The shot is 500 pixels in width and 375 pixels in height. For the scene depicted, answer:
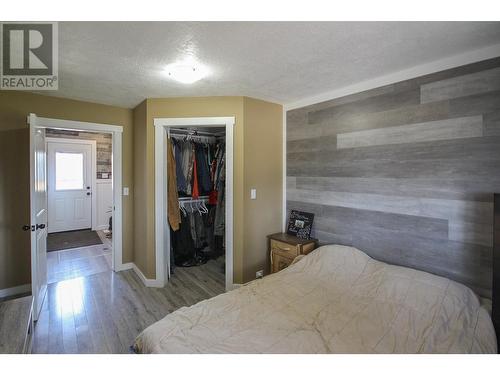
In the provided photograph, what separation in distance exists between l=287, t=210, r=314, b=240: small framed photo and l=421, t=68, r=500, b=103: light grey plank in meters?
1.55

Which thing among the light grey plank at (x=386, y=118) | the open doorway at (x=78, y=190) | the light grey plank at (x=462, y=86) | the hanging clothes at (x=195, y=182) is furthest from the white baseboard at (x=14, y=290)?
the light grey plank at (x=462, y=86)

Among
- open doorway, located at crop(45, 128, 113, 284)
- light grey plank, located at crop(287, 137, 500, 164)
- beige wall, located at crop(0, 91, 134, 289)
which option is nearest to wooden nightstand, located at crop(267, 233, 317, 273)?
light grey plank, located at crop(287, 137, 500, 164)

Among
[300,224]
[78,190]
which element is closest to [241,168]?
[300,224]

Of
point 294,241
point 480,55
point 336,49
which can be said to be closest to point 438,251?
point 294,241

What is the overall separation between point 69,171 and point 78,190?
0.45 m

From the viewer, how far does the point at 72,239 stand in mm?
4840

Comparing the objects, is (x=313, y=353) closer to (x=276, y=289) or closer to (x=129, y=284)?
(x=276, y=289)

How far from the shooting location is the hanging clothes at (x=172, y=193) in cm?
321

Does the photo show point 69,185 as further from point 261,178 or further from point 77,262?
point 261,178

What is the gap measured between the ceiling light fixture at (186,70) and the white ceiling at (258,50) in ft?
0.23

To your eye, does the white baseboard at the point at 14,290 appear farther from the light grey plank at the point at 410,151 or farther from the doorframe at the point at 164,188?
the light grey plank at the point at 410,151

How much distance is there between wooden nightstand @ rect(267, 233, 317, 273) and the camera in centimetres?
259

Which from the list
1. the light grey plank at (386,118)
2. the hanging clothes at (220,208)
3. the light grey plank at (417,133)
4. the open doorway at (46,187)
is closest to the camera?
the light grey plank at (417,133)

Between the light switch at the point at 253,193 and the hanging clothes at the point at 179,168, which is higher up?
the hanging clothes at the point at 179,168
